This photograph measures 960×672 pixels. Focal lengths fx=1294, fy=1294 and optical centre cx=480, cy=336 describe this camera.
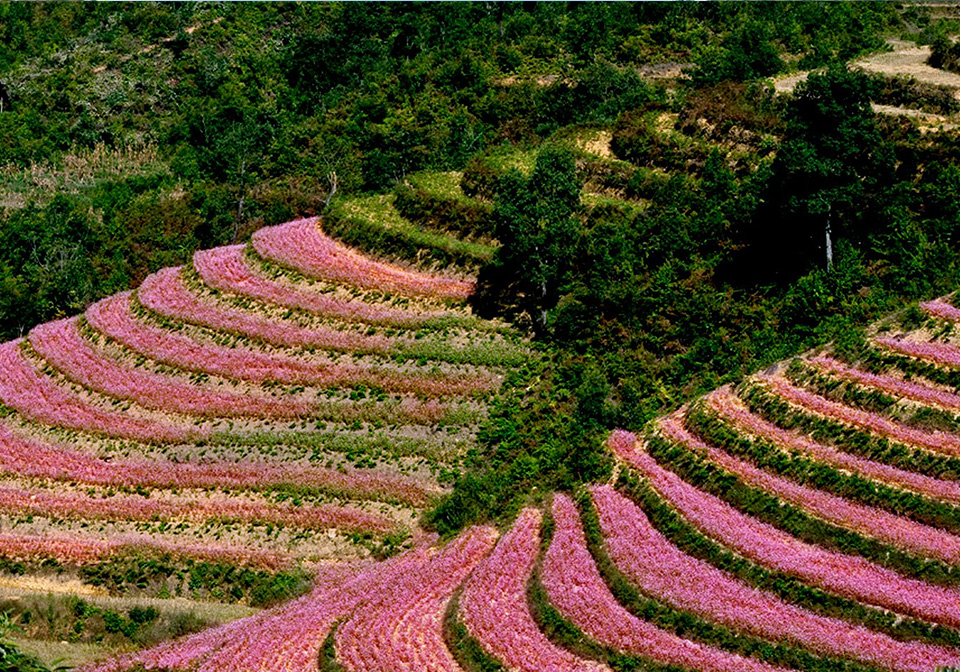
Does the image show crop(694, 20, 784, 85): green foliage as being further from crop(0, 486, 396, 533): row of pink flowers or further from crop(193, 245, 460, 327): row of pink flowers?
crop(0, 486, 396, 533): row of pink flowers

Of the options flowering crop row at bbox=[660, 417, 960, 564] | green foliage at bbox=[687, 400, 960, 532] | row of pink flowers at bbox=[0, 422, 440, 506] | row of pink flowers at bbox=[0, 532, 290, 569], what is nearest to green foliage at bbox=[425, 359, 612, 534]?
row of pink flowers at bbox=[0, 422, 440, 506]

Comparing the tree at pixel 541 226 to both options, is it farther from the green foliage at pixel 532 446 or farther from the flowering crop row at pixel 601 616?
the flowering crop row at pixel 601 616

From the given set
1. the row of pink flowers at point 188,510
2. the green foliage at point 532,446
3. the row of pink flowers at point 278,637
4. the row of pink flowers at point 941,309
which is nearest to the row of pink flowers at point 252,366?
the green foliage at point 532,446

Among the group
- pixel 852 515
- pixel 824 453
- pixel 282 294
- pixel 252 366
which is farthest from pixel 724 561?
pixel 282 294

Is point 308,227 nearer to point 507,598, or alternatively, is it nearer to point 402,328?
point 402,328

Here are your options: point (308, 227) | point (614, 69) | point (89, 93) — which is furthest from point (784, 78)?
point (89, 93)

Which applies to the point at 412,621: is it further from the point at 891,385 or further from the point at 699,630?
the point at 891,385
